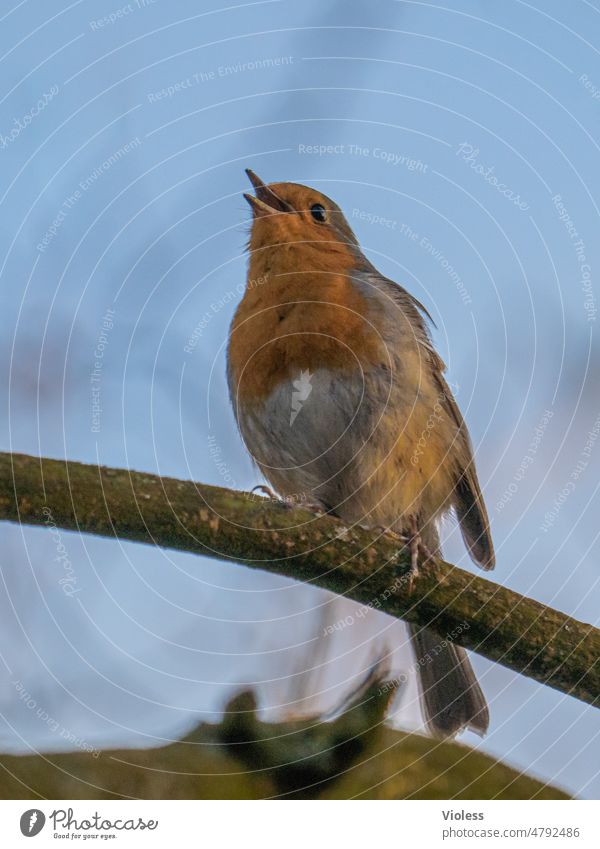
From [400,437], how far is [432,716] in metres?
0.96

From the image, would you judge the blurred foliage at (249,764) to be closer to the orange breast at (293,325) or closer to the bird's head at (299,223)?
the orange breast at (293,325)

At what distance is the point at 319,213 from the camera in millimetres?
3404

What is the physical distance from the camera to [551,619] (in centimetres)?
221

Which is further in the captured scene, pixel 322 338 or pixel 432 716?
pixel 432 716

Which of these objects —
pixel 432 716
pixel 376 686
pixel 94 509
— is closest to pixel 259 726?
pixel 376 686

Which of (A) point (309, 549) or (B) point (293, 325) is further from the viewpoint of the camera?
(B) point (293, 325)

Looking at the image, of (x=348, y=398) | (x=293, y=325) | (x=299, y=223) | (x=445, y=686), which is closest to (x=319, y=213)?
(x=299, y=223)

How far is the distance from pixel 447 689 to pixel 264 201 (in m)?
1.80

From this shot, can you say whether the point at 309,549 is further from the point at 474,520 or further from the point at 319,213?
the point at 319,213

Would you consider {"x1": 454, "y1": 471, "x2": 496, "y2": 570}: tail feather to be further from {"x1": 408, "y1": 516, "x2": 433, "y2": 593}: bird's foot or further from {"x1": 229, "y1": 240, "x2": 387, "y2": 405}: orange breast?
{"x1": 408, "y1": 516, "x2": 433, "y2": 593}: bird's foot
